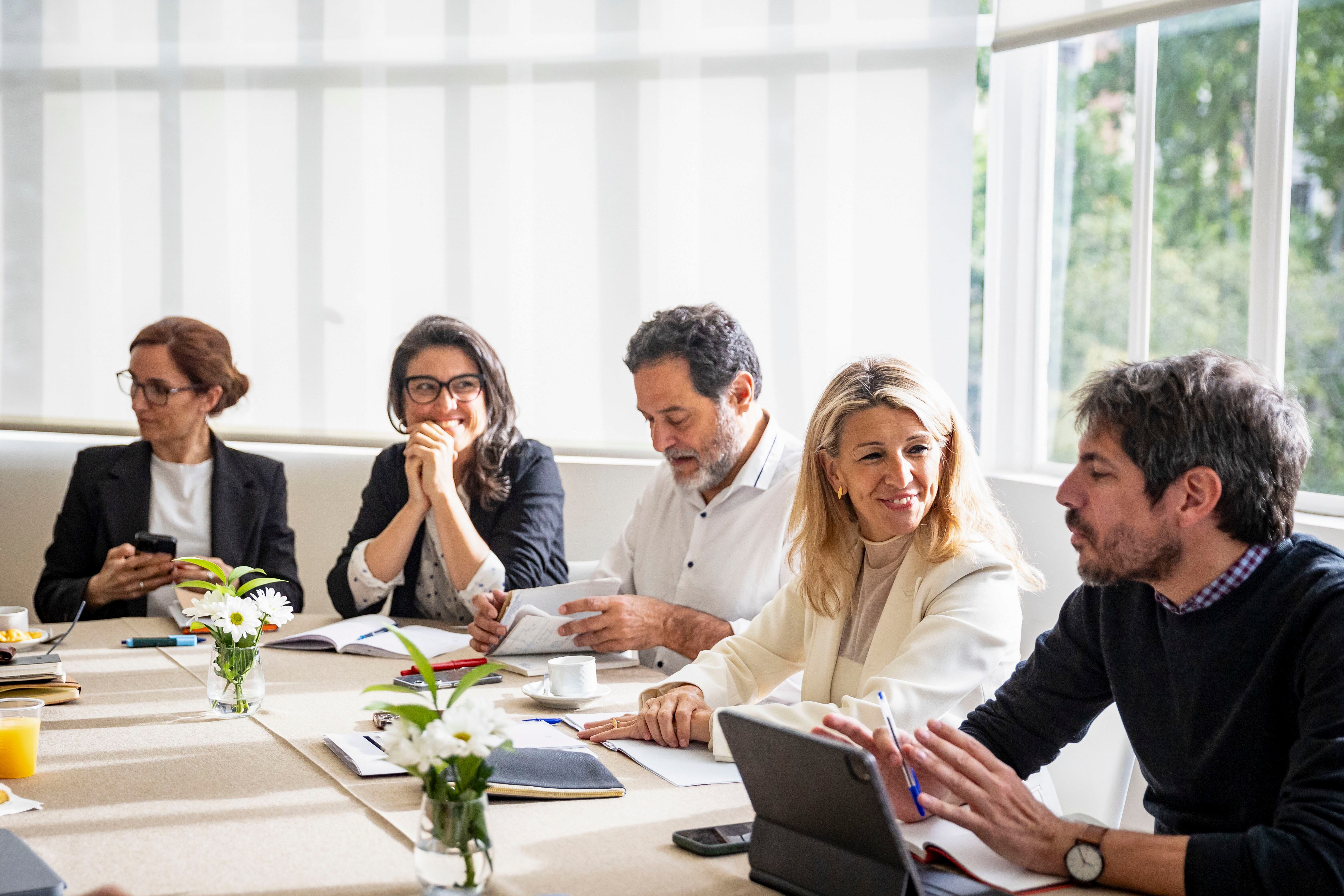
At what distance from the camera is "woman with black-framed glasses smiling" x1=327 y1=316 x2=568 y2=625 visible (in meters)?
2.86

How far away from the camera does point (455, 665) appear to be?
2145 mm

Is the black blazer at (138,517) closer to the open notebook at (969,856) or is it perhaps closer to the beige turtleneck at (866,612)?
the beige turtleneck at (866,612)

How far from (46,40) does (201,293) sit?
1.09 meters

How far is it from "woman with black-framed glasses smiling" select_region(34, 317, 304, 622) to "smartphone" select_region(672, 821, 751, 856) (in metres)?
2.03

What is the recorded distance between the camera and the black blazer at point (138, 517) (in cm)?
320

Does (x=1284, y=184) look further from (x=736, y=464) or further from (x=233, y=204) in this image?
(x=233, y=204)

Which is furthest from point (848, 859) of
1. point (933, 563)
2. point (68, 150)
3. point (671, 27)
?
point (68, 150)

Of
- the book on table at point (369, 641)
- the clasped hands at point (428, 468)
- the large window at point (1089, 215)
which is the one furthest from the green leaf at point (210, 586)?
the large window at point (1089, 215)

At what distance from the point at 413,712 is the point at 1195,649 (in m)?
0.94

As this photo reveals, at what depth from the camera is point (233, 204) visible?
4246mm

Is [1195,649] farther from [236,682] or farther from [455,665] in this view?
[236,682]

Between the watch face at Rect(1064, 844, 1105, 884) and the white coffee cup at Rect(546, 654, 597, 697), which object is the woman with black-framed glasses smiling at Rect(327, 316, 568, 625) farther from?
the watch face at Rect(1064, 844, 1105, 884)

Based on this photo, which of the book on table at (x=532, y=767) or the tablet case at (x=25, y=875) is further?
the book on table at (x=532, y=767)

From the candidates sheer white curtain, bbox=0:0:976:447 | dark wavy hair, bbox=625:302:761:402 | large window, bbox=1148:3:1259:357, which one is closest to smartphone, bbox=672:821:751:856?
dark wavy hair, bbox=625:302:761:402
